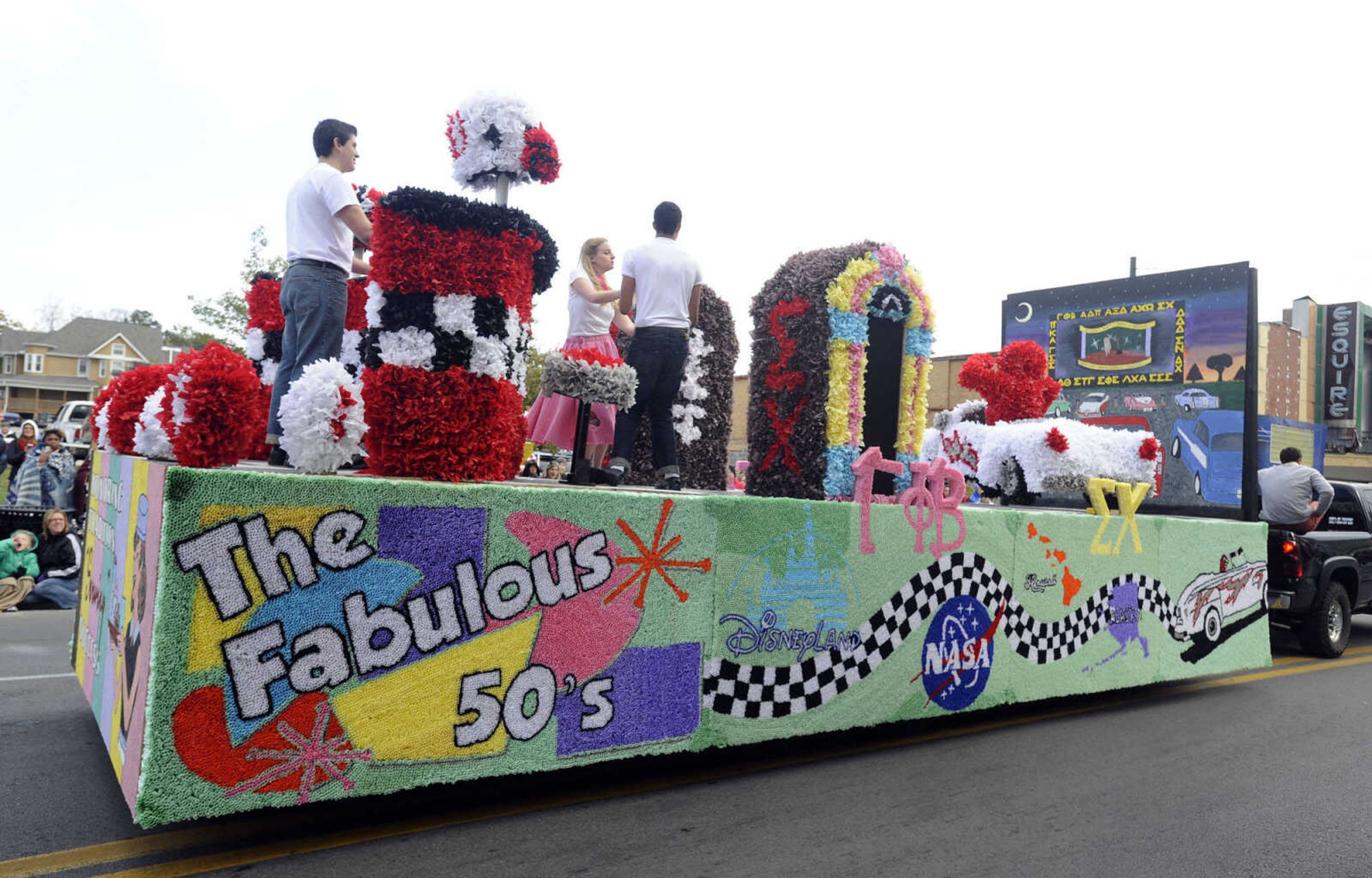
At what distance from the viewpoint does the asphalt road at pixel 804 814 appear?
10.3 ft

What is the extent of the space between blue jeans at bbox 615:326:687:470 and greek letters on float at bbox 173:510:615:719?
179 centimetres

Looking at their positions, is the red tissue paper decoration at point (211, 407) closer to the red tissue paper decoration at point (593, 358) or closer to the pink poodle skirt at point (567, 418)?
the red tissue paper decoration at point (593, 358)

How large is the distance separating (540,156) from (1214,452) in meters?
6.56

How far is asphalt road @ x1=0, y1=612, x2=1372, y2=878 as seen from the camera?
3.15m

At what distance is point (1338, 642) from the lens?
29.7ft

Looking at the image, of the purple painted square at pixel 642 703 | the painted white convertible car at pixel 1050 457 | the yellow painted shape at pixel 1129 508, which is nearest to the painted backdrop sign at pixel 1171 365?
the painted white convertible car at pixel 1050 457

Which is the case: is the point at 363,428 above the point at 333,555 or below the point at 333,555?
above

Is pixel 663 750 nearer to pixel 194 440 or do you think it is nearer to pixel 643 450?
pixel 194 440

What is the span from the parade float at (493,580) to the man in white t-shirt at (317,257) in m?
0.61

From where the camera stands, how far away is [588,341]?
5.64 meters

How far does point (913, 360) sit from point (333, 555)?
4.06 m

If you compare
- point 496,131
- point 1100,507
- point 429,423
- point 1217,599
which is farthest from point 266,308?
point 1217,599

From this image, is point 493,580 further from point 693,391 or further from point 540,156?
point 693,391

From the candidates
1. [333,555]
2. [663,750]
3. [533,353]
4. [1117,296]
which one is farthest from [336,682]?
[533,353]
